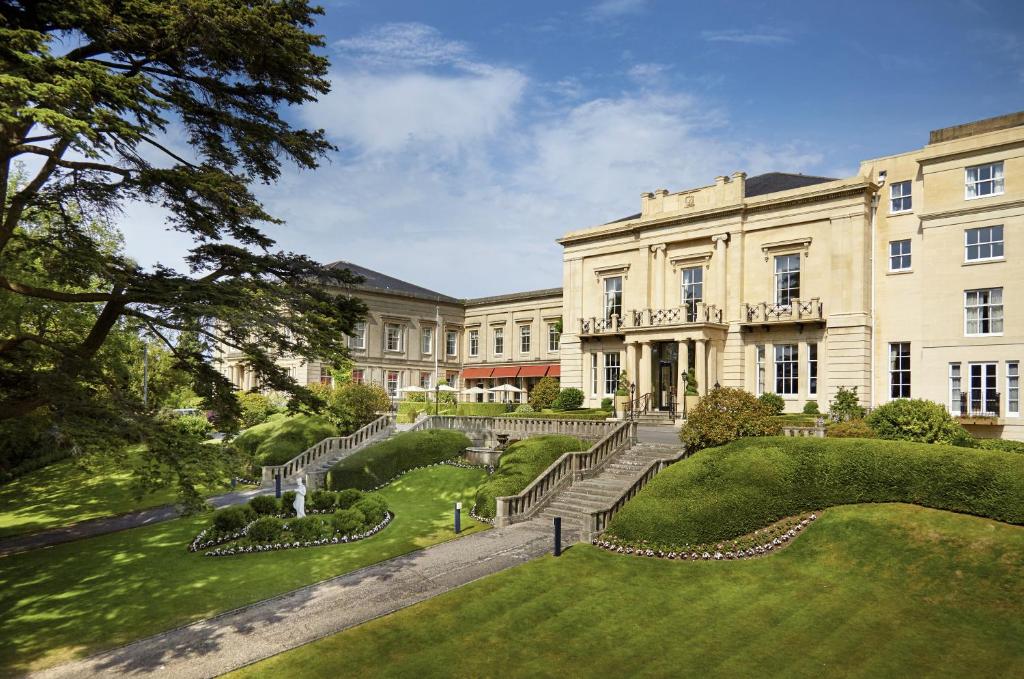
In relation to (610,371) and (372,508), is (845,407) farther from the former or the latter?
(372,508)

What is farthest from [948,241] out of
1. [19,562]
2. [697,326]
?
[19,562]

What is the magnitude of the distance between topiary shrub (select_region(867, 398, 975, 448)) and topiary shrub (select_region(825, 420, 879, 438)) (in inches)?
12.4

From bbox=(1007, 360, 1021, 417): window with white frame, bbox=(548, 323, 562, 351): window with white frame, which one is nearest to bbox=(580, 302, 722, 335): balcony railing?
bbox=(1007, 360, 1021, 417): window with white frame

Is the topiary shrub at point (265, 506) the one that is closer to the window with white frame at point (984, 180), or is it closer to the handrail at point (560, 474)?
the handrail at point (560, 474)

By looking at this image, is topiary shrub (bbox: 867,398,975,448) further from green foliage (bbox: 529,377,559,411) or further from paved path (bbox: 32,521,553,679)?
green foliage (bbox: 529,377,559,411)

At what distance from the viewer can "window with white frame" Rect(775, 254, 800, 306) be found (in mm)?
34469

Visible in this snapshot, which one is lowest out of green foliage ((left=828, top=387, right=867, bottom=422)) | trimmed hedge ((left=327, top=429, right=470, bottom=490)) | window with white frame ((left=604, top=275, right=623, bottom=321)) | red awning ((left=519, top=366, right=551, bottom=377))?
trimmed hedge ((left=327, top=429, right=470, bottom=490))

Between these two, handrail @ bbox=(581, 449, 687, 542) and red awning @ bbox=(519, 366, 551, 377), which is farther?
red awning @ bbox=(519, 366, 551, 377)

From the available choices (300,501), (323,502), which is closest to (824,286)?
(323,502)

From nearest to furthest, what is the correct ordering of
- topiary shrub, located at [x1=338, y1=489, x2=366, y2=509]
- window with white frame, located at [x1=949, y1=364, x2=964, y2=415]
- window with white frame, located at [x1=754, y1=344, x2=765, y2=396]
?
topiary shrub, located at [x1=338, y1=489, x2=366, y2=509]
window with white frame, located at [x1=949, y1=364, x2=964, y2=415]
window with white frame, located at [x1=754, y1=344, x2=765, y2=396]

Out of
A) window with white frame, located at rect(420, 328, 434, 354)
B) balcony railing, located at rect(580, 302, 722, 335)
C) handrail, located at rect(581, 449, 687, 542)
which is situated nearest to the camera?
handrail, located at rect(581, 449, 687, 542)

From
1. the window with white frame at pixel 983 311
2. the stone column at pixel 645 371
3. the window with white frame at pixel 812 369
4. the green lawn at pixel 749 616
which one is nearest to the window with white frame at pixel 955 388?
the window with white frame at pixel 983 311

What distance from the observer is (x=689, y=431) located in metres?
22.7

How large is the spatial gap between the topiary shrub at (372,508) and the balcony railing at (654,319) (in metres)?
19.8
